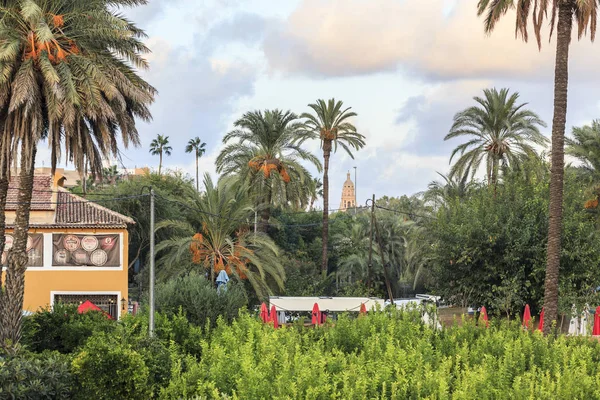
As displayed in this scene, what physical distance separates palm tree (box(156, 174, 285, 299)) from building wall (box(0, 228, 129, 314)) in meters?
2.46

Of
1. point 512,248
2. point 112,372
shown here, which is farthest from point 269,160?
point 112,372

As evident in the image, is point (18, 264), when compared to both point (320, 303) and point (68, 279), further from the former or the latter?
point (68, 279)

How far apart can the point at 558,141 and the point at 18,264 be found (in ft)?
50.1

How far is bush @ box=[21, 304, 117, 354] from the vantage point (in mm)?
19734

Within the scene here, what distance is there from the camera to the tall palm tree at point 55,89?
21.6 meters

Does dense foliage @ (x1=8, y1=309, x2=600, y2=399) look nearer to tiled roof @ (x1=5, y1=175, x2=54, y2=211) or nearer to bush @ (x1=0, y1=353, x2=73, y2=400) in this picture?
bush @ (x1=0, y1=353, x2=73, y2=400)

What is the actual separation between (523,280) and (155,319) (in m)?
16.5

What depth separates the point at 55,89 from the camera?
70.8 feet

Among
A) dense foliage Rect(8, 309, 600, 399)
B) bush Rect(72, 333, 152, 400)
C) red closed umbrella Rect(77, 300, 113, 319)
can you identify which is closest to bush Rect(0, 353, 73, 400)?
dense foliage Rect(8, 309, 600, 399)

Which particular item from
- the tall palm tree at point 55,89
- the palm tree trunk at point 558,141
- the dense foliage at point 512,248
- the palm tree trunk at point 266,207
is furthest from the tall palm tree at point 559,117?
the palm tree trunk at point 266,207

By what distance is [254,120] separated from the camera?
4100 centimetres

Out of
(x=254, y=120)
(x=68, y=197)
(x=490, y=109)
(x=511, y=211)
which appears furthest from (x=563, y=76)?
(x=68, y=197)

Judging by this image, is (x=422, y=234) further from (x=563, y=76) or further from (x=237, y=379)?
(x=237, y=379)

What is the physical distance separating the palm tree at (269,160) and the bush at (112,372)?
89.2ft
